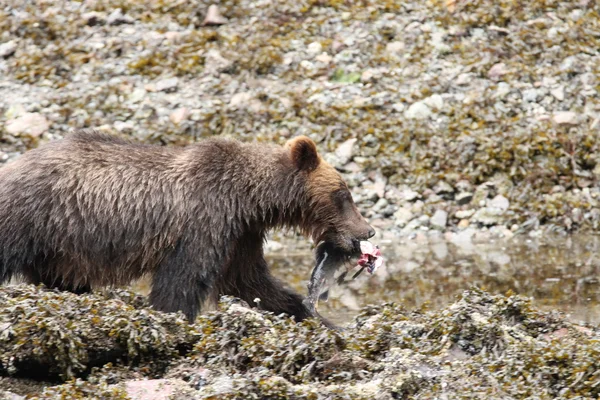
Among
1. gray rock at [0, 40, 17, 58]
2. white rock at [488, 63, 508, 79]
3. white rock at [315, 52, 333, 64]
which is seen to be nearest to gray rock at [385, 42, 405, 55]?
white rock at [315, 52, 333, 64]

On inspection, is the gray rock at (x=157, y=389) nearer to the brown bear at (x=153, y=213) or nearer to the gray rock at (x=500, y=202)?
the brown bear at (x=153, y=213)

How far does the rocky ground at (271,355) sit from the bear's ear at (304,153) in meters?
1.95

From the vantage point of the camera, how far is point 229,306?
24.9ft

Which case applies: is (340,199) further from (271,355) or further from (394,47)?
(394,47)

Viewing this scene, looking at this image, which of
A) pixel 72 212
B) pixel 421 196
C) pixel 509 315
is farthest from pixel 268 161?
pixel 421 196

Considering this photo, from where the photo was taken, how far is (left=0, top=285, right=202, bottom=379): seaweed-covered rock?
6723 mm

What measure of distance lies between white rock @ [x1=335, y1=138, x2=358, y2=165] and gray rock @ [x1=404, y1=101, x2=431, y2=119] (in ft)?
3.44

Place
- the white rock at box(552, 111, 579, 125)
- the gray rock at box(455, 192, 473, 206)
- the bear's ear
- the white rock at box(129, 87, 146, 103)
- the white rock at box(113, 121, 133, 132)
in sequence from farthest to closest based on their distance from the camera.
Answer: the white rock at box(129, 87, 146, 103)
the white rock at box(113, 121, 133, 132)
the white rock at box(552, 111, 579, 125)
the gray rock at box(455, 192, 473, 206)
the bear's ear

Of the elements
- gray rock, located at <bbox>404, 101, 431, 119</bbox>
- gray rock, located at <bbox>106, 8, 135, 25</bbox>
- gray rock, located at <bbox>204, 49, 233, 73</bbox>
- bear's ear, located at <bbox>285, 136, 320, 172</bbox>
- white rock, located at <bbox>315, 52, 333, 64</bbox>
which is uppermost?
bear's ear, located at <bbox>285, 136, 320, 172</bbox>

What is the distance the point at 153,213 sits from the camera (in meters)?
8.67

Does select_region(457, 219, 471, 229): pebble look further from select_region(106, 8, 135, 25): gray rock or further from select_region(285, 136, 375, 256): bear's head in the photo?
select_region(106, 8, 135, 25): gray rock

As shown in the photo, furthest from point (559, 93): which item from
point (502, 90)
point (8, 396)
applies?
point (8, 396)

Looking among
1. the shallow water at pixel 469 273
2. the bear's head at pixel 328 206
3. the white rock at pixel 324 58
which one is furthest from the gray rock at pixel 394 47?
the bear's head at pixel 328 206

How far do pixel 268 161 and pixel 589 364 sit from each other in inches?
146
